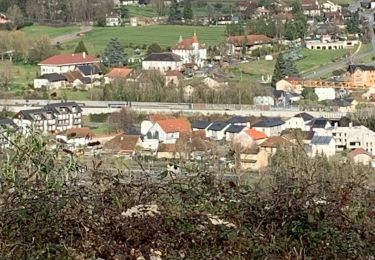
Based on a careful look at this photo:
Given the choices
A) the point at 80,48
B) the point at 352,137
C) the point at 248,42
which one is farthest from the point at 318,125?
the point at 80,48

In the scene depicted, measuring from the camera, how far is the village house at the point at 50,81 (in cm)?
1140

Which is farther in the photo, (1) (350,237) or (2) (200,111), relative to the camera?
(2) (200,111)

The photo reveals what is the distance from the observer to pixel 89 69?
12281mm

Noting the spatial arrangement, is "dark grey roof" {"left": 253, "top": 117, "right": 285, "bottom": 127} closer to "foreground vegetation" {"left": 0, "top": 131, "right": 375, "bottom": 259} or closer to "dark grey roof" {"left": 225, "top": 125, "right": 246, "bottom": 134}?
"dark grey roof" {"left": 225, "top": 125, "right": 246, "bottom": 134}

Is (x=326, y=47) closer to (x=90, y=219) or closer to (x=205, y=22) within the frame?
(x=205, y=22)

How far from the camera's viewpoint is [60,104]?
30.2 ft

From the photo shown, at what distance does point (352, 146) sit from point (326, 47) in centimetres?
715

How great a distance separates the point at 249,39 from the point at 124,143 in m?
7.32

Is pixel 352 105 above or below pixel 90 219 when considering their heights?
below

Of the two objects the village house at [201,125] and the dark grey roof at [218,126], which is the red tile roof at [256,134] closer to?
the dark grey roof at [218,126]

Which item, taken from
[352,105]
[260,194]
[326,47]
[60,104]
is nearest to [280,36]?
[326,47]

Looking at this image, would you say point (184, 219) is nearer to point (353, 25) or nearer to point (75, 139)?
point (75, 139)

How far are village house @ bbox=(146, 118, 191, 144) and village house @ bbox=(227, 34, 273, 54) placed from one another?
5.83 metres

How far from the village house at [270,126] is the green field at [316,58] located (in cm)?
415
